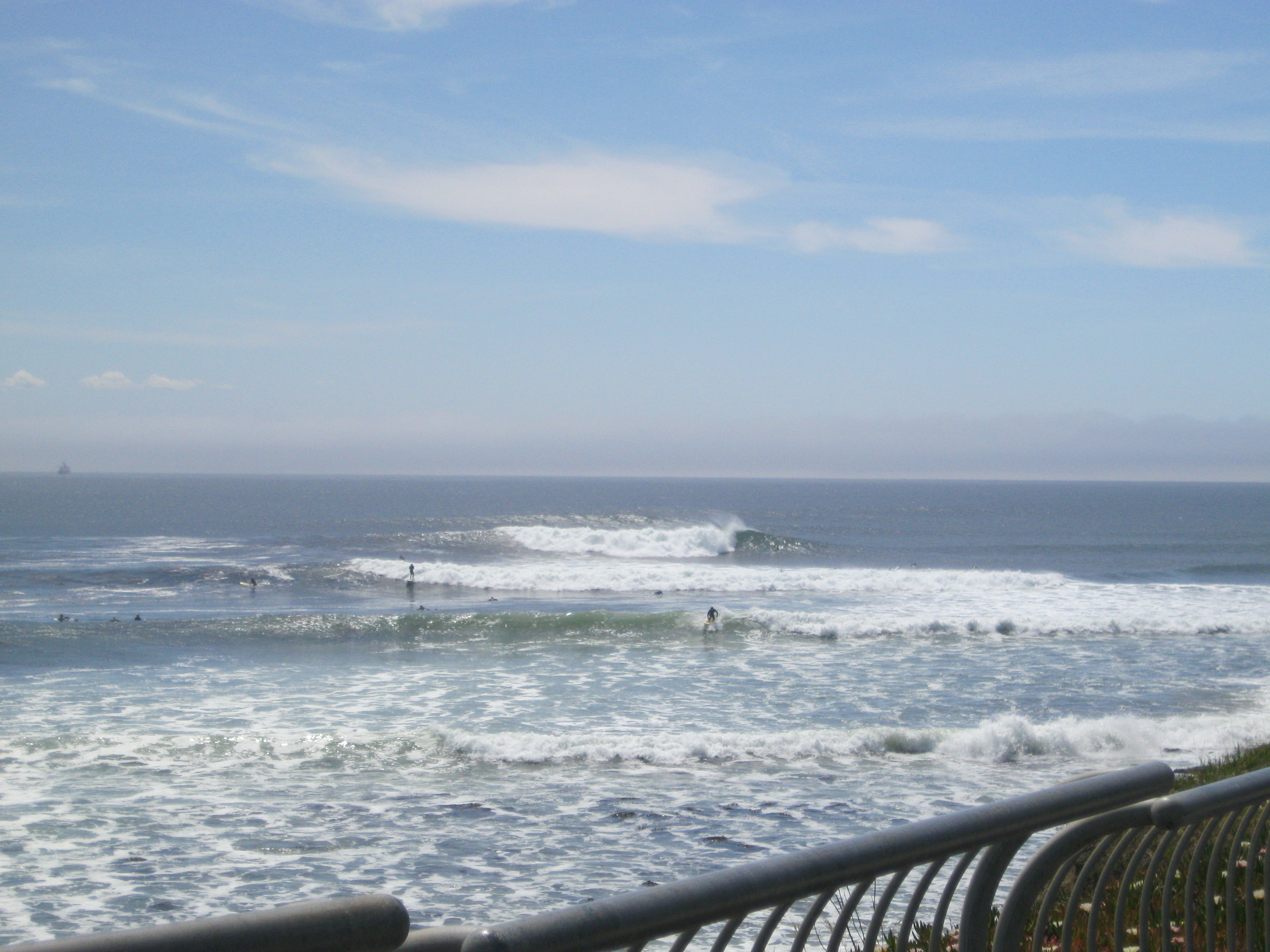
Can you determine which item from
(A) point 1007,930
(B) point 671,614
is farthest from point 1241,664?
(A) point 1007,930

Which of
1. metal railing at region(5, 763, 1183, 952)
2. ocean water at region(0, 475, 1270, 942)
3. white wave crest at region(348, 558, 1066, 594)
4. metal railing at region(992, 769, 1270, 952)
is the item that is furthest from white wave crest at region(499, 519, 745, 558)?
metal railing at region(5, 763, 1183, 952)

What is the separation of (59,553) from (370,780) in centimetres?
4989

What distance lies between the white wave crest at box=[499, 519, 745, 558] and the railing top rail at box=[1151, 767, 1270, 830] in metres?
51.0

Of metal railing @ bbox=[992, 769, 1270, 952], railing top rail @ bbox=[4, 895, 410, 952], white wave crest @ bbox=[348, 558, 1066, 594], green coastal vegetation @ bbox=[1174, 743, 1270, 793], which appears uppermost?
railing top rail @ bbox=[4, 895, 410, 952]

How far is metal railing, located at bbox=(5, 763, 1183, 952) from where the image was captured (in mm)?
1641

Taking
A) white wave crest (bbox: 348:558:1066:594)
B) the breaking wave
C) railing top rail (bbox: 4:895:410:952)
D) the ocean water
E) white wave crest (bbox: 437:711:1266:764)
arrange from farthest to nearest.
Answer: white wave crest (bbox: 348:558:1066:594), white wave crest (bbox: 437:711:1266:764), the breaking wave, the ocean water, railing top rail (bbox: 4:895:410:952)

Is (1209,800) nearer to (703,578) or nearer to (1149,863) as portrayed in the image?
(1149,863)

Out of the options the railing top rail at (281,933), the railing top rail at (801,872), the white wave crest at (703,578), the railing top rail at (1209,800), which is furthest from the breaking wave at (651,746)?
the white wave crest at (703,578)

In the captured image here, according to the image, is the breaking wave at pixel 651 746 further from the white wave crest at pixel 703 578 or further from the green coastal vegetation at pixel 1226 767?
the white wave crest at pixel 703 578

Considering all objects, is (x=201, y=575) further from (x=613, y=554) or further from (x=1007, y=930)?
(x=1007, y=930)

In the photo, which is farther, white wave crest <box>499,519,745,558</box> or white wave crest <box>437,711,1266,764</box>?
white wave crest <box>499,519,745,558</box>

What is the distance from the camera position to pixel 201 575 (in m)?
42.7

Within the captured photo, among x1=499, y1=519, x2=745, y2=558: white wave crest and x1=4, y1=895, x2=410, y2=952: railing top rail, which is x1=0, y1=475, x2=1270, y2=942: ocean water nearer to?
x1=4, y1=895, x2=410, y2=952: railing top rail

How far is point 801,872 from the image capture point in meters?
2.19
